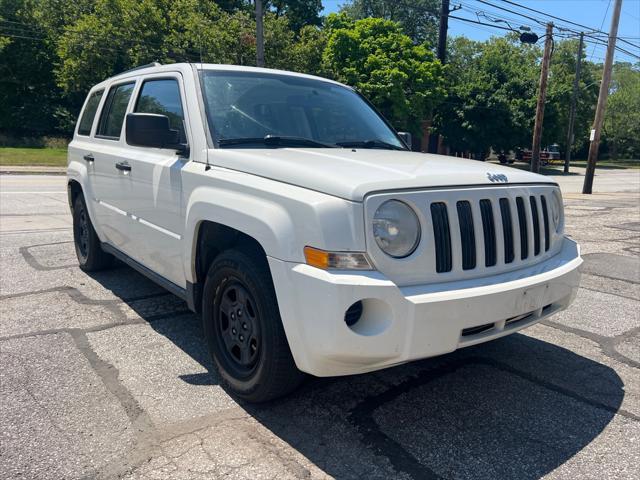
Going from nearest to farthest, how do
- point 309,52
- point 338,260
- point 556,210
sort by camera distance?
point 338,260 < point 556,210 < point 309,52

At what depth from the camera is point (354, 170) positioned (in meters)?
2.77

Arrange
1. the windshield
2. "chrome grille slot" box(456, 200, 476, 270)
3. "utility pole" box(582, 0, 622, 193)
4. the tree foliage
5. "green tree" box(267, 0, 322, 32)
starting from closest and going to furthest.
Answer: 1. "chrome grille slot" box(456, 200, 476, 270)
2. the windshield
3. "utility pole" box(582, 0, 622, 193)
4. the tree foliage
5. "green tree" box(267, 0, 322, 32)

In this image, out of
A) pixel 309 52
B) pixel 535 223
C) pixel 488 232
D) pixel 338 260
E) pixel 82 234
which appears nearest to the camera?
pixel 338 260

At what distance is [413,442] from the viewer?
9.05ft

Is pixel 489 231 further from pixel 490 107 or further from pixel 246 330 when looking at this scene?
pixel 490 107

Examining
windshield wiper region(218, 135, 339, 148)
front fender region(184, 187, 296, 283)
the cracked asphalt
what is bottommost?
the cracked asphalt

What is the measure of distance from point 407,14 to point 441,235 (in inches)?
2405

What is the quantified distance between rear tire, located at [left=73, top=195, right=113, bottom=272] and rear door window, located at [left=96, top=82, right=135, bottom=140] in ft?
2.86

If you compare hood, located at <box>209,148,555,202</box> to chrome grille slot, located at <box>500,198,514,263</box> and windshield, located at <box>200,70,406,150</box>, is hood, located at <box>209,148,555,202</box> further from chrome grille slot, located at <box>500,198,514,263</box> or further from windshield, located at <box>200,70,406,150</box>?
windshield, located at <box>200,70,406,150</box>

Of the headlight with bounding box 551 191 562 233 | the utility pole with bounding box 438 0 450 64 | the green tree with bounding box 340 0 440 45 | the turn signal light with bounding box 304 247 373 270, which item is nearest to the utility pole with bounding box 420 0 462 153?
the utility pole with bounding box 438 0 450 64

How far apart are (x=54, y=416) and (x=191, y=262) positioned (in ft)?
3.75

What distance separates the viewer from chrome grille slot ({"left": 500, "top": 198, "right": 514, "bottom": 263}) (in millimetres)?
2986

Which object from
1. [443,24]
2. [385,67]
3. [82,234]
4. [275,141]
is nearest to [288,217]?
[275,141]

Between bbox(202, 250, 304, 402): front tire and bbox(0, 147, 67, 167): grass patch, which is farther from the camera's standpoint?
bbox(0, 147, 67, 167): grass patch
